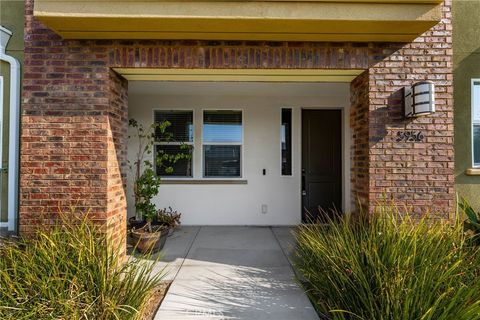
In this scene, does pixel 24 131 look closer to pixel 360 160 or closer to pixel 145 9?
pixel 145 9

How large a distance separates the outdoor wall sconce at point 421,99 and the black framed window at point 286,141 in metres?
3.19

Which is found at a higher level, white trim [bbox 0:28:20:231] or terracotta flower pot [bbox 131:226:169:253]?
white trim [bbox 0:28:20:231]

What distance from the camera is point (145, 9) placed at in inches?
127

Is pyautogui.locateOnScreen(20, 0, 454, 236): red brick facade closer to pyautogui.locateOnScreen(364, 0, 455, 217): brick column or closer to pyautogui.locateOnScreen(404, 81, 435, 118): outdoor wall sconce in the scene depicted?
pyautogui.locateOnScreen(364, 0, 455, 217): brick column

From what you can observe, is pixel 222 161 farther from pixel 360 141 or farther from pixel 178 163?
pixel 360 141

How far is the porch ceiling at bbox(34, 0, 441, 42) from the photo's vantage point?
10.6 ft

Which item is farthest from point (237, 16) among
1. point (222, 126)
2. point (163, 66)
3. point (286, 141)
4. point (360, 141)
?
point (286, 141)

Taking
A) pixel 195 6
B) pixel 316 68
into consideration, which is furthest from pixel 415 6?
pixel 195 6

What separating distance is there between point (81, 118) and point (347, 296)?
11.4 ft

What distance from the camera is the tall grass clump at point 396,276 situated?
231 cm

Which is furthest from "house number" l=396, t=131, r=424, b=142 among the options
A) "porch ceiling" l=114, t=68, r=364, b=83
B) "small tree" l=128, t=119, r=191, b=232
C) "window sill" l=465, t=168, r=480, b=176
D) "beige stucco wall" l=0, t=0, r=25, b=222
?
"beige stucco wall" l=0, t=0, r=25, b=222

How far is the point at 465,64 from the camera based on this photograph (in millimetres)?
4730

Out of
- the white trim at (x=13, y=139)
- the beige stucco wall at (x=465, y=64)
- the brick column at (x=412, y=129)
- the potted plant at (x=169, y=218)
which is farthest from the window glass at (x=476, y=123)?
the white trim at (x=13, y=139)

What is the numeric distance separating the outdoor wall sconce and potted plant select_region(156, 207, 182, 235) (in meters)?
4.33
